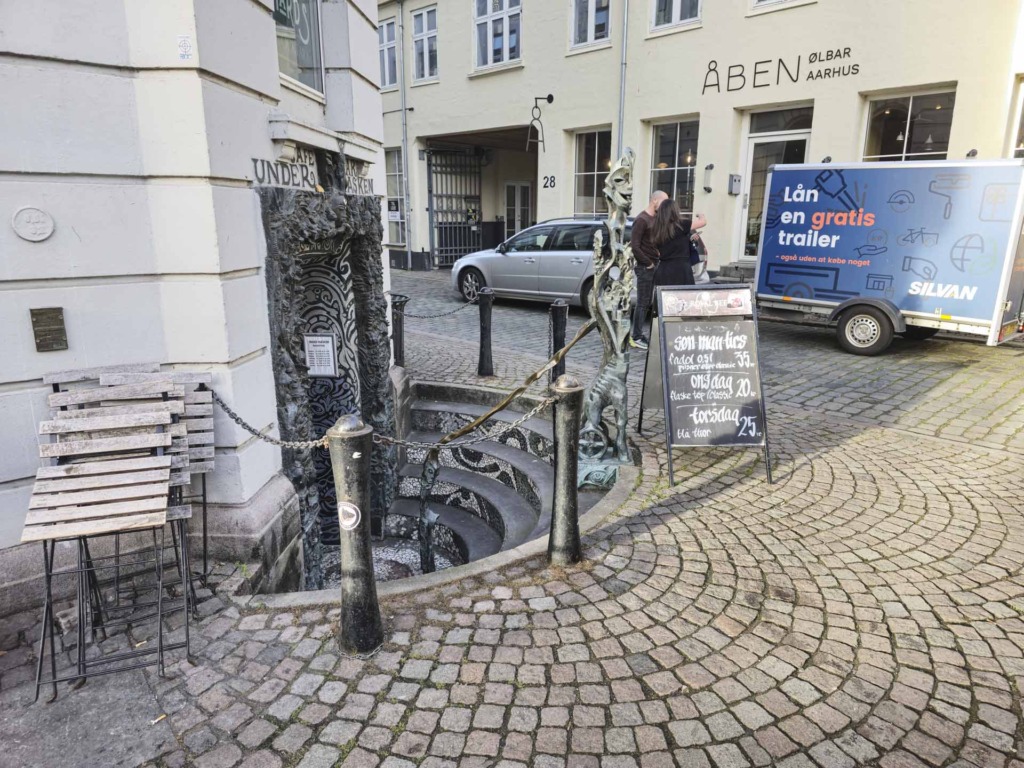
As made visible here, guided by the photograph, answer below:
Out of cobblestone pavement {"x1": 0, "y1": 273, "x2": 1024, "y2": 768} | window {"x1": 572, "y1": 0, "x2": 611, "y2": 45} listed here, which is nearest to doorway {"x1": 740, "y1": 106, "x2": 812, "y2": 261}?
window {"x1": 572, "y1": 0, "x2": 611, "y2": 45}

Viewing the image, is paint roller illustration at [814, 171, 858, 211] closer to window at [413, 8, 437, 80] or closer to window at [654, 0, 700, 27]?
window at [654, 0, 700, 27]

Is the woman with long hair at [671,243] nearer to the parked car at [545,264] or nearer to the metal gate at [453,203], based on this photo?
the parked car at [545,264]

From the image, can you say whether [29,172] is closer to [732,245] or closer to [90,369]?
[90,369]

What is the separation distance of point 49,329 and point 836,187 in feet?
29.7

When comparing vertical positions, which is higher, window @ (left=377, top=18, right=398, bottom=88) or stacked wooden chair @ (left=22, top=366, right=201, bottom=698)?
window @ (left=377, top=18, right=398, bottom=88)

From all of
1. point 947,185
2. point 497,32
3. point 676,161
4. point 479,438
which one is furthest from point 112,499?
point 497,32

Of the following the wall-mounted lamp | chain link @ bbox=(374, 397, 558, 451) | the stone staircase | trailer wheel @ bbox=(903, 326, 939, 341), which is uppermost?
the wall-mounted lamp

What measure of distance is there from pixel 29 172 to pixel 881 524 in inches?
194

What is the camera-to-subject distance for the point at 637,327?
9391mm

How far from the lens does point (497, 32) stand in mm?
16812

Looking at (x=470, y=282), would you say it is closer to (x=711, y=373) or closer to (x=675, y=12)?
(x=675, y=12)

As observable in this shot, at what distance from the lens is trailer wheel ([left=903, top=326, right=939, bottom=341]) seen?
965cm

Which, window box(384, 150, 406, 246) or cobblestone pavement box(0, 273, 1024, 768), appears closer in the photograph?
cobblestone pavement box(0, 273, 1024, 768)

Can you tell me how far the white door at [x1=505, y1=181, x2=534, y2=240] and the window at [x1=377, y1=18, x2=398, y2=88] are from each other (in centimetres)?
473
